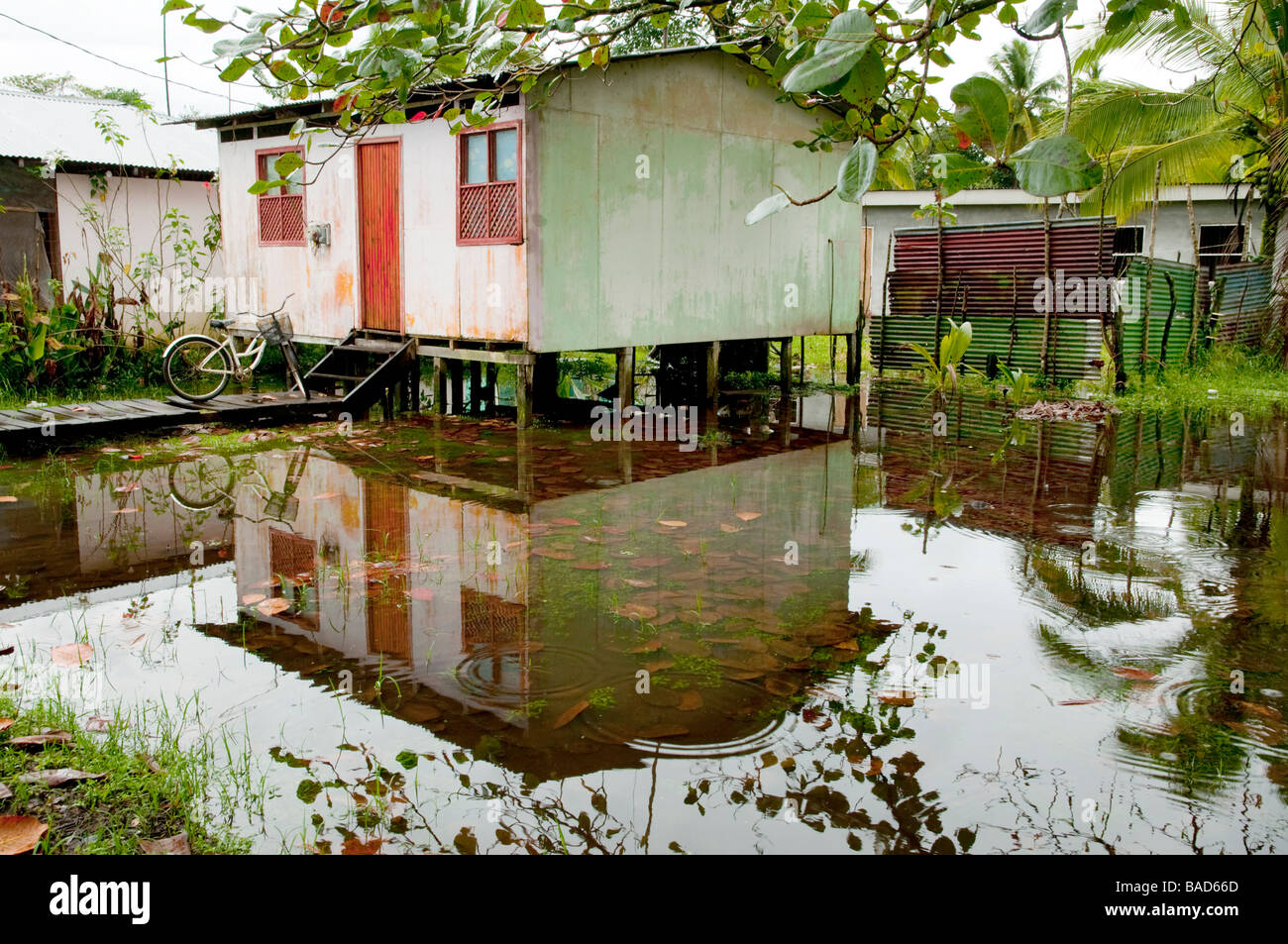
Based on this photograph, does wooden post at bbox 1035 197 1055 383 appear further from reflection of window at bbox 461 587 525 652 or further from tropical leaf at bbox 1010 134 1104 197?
tropical leaf at bbox 1010 134 1104 197

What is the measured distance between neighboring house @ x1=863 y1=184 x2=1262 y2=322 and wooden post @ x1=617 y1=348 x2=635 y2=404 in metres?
8.72

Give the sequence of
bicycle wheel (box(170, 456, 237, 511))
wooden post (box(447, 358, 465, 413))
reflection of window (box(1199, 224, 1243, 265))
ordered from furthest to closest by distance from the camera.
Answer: reflection of window (box(1199, 224, 1243, 265)) → wooden post (box(447, 358, 465, 413)) → bicycle wheel (box(170, 456, 237, 511))

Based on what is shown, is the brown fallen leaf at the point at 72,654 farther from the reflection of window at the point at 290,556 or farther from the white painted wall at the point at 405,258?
the white painted wall at the point at 405,258

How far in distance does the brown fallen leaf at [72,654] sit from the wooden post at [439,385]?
6912 mm

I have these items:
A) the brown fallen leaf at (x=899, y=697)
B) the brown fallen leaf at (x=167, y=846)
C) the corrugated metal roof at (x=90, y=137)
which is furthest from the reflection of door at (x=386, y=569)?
the corrugated metal roof at (x=90, y=137)

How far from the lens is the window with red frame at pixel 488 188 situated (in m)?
9.59

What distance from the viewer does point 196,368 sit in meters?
10.8

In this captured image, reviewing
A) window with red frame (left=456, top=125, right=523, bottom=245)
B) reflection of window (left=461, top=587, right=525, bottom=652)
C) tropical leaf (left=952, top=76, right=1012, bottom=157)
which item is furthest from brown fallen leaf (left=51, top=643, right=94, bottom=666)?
window with red frame (left=456, top=125, right=523, bottom=245)

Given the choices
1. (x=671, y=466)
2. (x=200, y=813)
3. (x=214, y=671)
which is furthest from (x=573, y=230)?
(x=200, y=813)

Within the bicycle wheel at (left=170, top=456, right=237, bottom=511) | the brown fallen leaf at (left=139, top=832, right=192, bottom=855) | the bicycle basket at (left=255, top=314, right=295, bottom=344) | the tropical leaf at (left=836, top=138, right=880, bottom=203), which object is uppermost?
the tropical leaf at (left=836, top=138, right=880, bottom=203)

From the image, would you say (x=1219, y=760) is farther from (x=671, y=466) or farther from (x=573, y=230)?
(x=573, y=230)

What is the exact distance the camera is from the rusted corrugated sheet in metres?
12.2

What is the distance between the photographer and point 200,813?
9.43 ft
